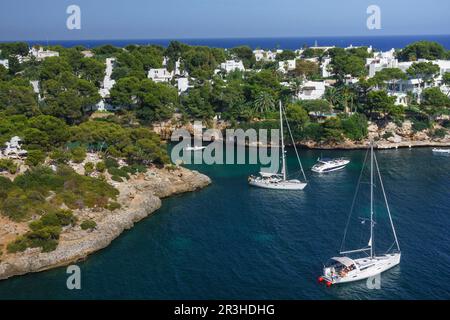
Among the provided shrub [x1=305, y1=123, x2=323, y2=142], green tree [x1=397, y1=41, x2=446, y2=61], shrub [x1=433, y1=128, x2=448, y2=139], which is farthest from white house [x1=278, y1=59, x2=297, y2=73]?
shrub [x1=433, y1=128, x2=448, y2=139]

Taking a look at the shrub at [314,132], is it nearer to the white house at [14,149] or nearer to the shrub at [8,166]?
the white house at [14,149]

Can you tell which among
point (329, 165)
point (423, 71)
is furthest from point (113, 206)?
point (423, 71)

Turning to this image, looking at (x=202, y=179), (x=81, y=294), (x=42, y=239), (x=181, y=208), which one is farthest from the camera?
(x=202, y=179)

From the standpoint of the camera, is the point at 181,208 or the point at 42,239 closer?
the point at 42,239

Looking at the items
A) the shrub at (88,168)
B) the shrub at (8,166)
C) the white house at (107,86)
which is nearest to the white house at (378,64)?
the white house at (107,86)

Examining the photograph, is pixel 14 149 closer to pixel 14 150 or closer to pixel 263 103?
pixel 14 150
